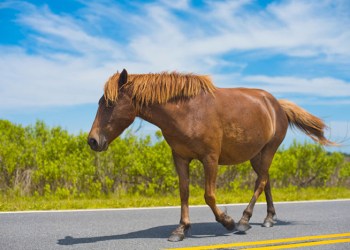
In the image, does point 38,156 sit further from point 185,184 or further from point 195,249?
point 195,249

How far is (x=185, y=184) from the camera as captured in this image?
19.5 ft

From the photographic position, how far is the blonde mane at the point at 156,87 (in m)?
5.60

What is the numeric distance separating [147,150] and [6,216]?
16.1ft

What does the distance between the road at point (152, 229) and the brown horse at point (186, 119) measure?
0.38 m

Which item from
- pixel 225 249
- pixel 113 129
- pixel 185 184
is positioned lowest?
pixel 225 249

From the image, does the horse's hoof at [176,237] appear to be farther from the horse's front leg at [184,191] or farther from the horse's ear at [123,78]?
the horse's ear at [123,78]

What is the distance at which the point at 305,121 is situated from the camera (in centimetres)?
777

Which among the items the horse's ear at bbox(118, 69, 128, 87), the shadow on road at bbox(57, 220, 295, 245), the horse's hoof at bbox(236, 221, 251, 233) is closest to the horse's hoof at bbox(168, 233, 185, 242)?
the shadow on road at bbox(57, 220, 295, 245)

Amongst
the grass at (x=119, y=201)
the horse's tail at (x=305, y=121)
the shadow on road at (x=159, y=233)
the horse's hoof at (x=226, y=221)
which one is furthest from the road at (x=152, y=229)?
the horse's tail at (x=305, y=121)

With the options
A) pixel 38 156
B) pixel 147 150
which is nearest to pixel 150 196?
pixel 147 150

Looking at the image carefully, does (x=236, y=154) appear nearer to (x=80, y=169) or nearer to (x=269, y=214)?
(x=269, y=214)

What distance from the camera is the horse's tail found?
7730 mm

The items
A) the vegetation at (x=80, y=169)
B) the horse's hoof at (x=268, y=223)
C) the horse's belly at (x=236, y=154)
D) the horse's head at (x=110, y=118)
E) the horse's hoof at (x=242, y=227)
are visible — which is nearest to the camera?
the horse's head at (x=110, y=118)

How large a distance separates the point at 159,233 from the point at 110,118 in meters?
1.75
